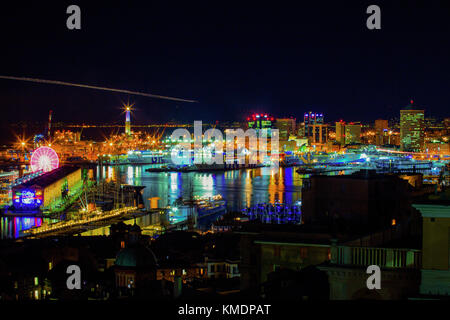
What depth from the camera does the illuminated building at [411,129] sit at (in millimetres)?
43844

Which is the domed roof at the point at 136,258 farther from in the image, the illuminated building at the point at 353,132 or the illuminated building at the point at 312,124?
the illuminated building at the point at 353,132

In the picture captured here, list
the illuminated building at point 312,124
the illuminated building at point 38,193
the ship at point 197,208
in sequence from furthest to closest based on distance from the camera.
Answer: the illuminated building at point 312,124, the illuminated building at point 38,193, the ship at point 197,208

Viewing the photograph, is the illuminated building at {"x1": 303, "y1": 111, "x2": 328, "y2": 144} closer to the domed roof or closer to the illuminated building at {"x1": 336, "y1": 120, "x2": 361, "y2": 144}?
the illuminated building at {"x1": 336, "y1": 120, "x2": 361, "y2": 144}

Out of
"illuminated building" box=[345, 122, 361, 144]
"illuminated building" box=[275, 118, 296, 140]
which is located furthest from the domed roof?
"illuminated building" box=[345, 122, 361, 144]

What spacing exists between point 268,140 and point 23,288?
39656 mm

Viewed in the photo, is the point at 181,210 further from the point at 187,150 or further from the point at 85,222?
the point at 187,150

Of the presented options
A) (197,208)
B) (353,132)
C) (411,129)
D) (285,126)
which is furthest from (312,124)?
(197,208)

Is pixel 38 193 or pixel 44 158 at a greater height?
pixel 44 158

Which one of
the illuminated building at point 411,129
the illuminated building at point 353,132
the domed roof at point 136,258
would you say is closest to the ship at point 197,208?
the domed roof at point 136,258

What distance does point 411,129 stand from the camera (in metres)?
45.0

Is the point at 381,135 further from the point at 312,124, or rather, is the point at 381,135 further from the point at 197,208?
the point at 197,208

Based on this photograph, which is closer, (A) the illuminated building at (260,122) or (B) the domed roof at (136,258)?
(B) the domed roof at (136,258)

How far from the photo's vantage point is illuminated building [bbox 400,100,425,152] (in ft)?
144

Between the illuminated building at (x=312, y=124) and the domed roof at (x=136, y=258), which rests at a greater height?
the illuminated building at (x=312, y=124)
